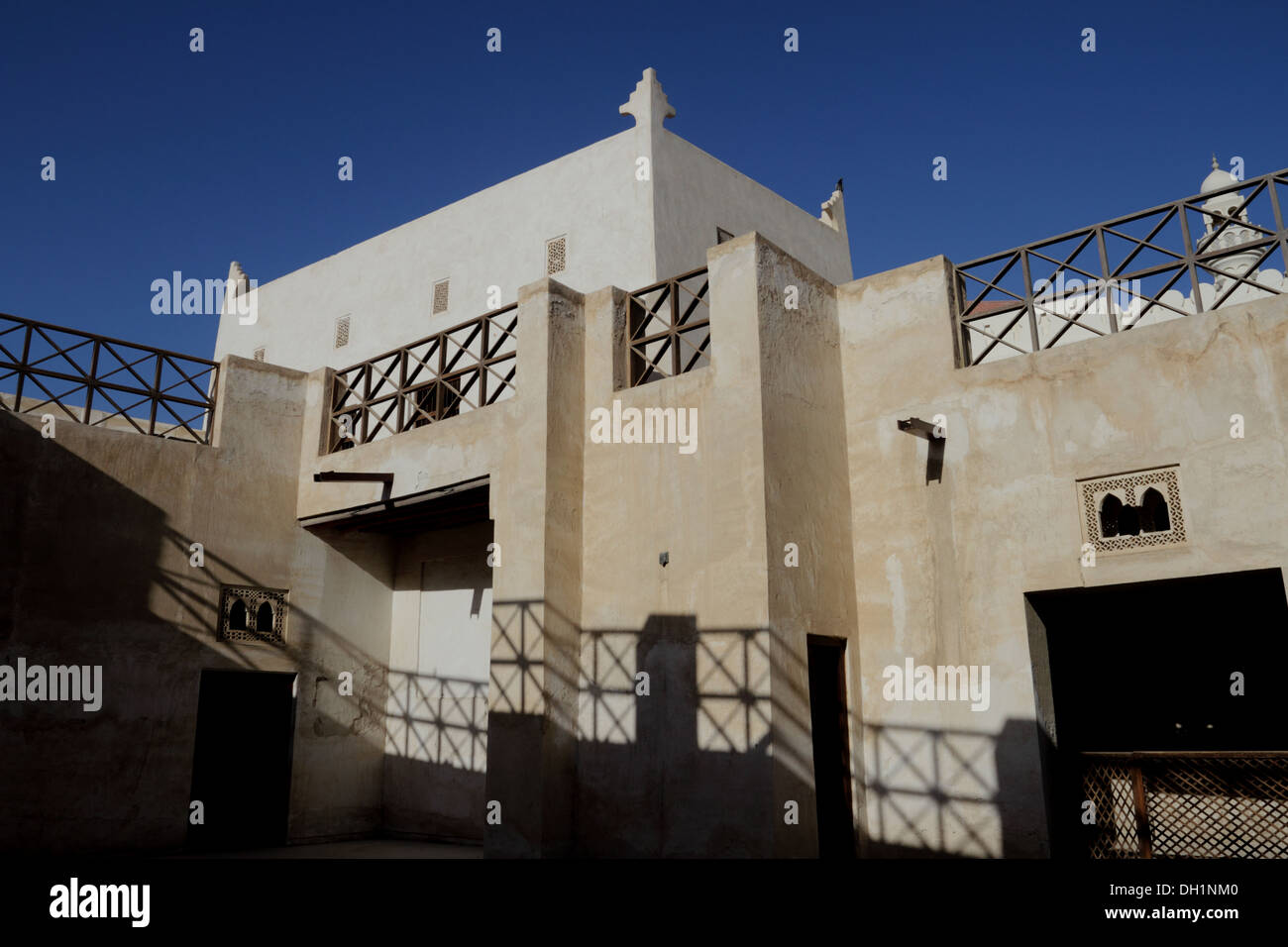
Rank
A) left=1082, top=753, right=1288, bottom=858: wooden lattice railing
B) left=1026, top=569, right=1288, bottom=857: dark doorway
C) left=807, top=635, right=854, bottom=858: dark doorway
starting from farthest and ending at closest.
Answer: left=1026, top=569, right=1288, bottom=857: dark doorway
left=807, top=635, right=854, bottom=858: dark doorway
left=1082, top=753, right=1288, bottom=858: wooden lattice railing

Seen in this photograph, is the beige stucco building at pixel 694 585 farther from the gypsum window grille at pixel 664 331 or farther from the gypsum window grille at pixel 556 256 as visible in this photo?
the gypsum window grille at pixel 556 256

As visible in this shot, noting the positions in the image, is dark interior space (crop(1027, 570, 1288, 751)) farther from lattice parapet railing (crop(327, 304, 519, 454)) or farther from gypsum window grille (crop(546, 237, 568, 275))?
gypsum window grille (crop(546, 237, 568, 275))

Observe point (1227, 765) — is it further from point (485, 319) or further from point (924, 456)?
point (485, 319)

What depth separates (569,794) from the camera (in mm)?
9844

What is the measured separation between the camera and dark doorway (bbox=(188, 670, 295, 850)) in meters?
12.0

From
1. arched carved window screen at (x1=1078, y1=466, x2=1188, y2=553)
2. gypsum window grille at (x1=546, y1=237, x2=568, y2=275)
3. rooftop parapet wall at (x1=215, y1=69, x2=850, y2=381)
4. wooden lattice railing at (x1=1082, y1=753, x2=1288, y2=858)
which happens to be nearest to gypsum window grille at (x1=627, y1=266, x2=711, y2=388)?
rooftop parapet wall at (x1=215, y1=69, x2=850, y2=381)

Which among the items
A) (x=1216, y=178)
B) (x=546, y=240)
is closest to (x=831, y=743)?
(x=546, y=240)

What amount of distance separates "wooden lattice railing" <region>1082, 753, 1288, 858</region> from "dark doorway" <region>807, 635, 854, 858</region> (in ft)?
6.80

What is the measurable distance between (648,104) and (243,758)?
32.1 feet

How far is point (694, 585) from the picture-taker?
9555 millimetres

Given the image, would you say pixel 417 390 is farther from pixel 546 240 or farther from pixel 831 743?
pixel 831 743
